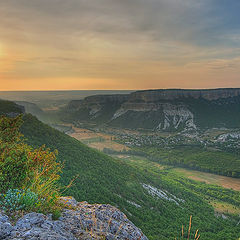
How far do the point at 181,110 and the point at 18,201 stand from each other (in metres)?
181

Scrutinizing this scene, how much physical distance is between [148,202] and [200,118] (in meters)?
156

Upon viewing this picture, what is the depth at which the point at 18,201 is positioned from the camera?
5.34 meters

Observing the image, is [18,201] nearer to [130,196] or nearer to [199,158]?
[130,196]

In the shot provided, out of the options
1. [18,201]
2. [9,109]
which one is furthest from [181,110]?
[18,201]

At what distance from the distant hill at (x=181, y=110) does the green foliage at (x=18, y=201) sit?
16323cm

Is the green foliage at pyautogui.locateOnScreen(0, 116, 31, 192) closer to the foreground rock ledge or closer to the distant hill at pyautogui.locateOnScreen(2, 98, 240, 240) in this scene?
the foreground rock ledge

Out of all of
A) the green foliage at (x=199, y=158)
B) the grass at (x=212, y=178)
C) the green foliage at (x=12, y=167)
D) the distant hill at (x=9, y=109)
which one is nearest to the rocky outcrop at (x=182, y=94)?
the green foliage at (x=199, y=158)

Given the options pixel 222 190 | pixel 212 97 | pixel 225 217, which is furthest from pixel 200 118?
pixel 225 217

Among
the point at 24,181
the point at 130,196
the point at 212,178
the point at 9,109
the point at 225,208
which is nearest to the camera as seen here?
the point at 24,181

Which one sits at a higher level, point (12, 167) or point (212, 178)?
point (12, 167)

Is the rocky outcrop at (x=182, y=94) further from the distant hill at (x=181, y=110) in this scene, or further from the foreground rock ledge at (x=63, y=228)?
the foreground rock ledge at (x=63, y=228)

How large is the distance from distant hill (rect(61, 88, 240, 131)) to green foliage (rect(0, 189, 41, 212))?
16323cm

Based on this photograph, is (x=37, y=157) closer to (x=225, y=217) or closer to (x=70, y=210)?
(x=70, y=210)

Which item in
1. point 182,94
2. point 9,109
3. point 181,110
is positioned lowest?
point 181,110
